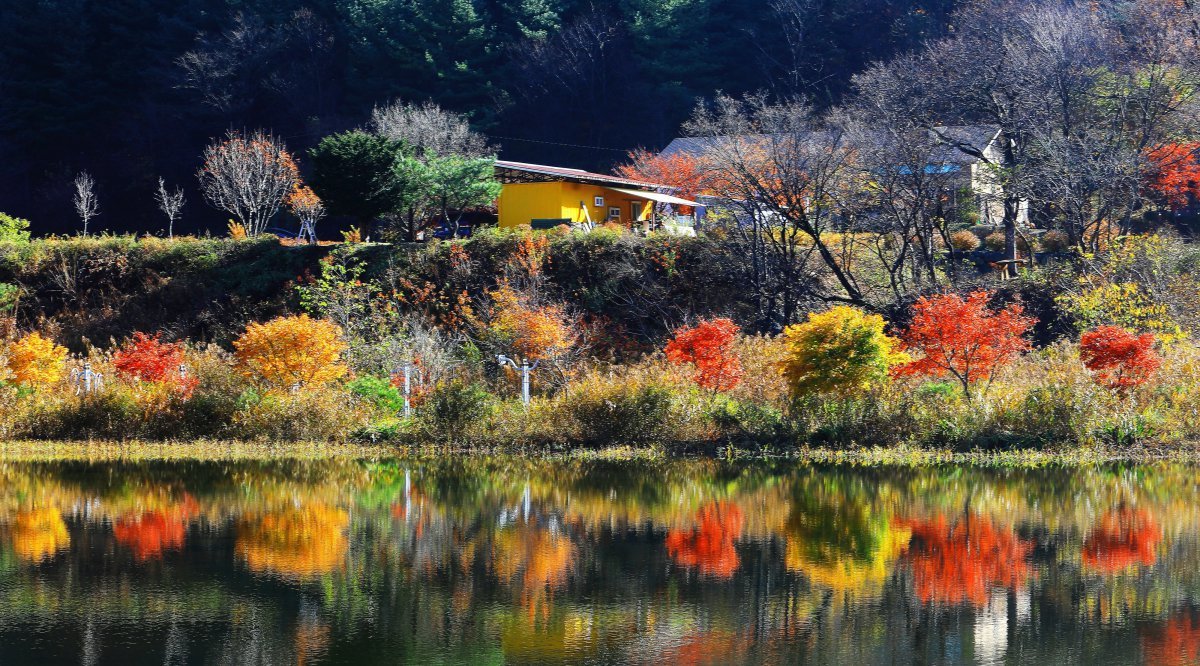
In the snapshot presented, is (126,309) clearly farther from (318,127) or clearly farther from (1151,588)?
(1151,588)

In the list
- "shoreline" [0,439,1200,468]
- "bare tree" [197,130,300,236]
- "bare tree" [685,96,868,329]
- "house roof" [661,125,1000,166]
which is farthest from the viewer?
"bare tree" [197,130,300,236]

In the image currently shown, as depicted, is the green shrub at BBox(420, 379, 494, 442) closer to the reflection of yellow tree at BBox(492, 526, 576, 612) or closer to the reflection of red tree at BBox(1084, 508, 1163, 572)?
the reflection of yellow tree at BBox(492, 526, 576, 612)

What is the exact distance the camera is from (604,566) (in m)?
15.4

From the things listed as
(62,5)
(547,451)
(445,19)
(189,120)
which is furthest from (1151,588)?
(62,5)

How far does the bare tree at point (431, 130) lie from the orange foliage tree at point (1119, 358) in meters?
30.0

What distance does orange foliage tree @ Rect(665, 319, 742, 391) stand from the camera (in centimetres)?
2683

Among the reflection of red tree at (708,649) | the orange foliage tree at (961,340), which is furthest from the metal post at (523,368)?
the reflection of red tree at (708,649)

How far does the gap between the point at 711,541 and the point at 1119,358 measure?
12281mm

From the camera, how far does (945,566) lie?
15.2 meters

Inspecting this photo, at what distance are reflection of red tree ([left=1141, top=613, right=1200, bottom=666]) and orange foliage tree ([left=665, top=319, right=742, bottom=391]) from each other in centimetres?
1453

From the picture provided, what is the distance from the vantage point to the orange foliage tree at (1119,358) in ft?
81.0

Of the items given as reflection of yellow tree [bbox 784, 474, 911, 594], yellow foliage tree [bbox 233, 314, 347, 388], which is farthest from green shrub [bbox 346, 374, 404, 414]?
reflection of yellow tree [bbox 784, 474, 911, 594]

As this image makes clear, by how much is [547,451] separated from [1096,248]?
1917 cm

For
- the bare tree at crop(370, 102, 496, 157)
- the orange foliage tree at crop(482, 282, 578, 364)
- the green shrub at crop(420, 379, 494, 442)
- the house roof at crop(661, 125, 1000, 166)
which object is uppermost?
the bare tree at crop(370, 102, 496, 157)
